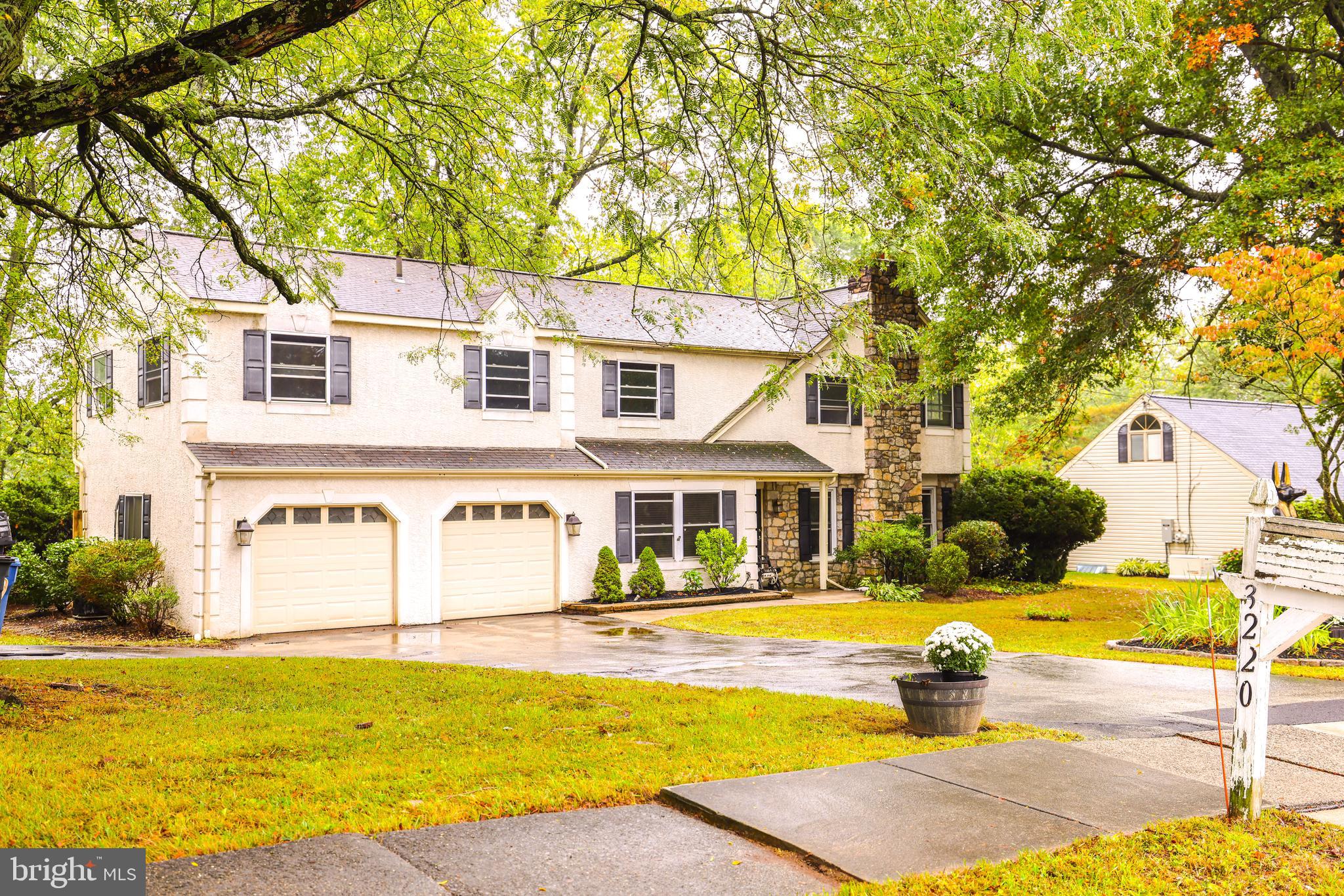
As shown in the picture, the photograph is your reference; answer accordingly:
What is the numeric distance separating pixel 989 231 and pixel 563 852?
19.1ft

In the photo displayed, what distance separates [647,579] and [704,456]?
3257 millimetres

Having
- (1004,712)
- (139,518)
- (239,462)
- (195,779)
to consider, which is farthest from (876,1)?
(139,518)

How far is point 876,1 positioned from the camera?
8664 millimetres

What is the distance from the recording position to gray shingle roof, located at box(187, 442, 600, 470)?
54.5 ft

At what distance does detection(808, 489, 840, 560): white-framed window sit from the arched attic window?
13.9 m

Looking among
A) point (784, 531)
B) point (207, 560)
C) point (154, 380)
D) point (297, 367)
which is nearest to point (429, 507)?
point (297, 367)

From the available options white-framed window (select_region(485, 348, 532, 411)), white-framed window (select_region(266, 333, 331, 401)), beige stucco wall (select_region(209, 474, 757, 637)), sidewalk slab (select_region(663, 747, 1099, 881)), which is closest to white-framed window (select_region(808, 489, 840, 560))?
beige stucco wall (select_region(209, 474, 757, 637))

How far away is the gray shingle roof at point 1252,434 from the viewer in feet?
98.8

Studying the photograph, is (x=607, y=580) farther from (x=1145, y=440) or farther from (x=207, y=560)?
(x=1145, y=440)

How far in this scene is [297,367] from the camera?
58.5 feet

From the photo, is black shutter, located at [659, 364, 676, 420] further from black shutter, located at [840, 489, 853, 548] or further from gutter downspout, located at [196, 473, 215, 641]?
gutter downspout, located at [196, 473, 215, 641]

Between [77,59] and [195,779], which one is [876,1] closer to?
[77,59]

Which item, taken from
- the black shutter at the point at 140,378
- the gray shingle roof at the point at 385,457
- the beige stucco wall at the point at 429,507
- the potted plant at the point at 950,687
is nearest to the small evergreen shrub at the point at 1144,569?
the beige stucco wall at the point at 429,507

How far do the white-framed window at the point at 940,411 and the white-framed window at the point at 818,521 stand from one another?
3.55 metres
